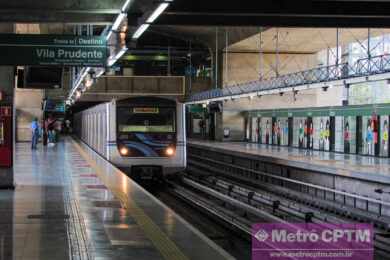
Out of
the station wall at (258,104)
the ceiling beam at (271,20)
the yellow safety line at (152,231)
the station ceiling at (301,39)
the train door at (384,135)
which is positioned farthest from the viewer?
the station wall at (258,104)

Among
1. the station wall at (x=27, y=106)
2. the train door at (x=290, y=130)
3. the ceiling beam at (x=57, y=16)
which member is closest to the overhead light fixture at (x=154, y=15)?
the ceiling beam at (x=57, y=16)

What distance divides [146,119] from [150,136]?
0.58m

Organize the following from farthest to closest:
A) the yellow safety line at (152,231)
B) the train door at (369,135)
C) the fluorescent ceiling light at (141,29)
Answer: the train door at (369,135), the fluorescent ceiling light at (141,29), the yellow safety line at (152,231)

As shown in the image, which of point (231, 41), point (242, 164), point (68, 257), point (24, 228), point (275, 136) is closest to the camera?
point (68, 257)

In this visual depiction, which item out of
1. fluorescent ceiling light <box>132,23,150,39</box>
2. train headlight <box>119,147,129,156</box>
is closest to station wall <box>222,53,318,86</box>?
train headlight <box>119,147,129,156</box>

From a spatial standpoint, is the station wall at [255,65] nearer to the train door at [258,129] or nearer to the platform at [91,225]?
the train door at [258,129]

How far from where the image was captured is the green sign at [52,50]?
14.8 m

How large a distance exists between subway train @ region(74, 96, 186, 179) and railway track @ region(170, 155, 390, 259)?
4.23 ft

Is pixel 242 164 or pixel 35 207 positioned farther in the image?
pixel 242 164

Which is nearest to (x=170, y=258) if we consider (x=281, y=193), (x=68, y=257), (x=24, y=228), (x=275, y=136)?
(x=68, y=257)

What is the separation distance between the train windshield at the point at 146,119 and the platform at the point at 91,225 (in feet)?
13.2

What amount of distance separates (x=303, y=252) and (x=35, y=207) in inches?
198

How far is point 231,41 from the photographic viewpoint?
41781mm

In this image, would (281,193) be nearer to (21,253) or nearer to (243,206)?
(243,206)
